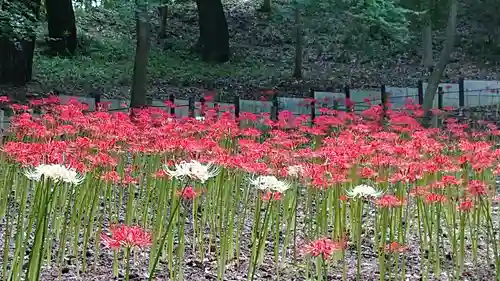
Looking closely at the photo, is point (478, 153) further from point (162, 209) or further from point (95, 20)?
point (95, 20)

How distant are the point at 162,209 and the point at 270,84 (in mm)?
16453

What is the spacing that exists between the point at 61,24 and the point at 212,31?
211 inches

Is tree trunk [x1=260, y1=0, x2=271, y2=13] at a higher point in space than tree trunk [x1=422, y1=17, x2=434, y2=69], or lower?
higher

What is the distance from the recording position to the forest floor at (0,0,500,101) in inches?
757

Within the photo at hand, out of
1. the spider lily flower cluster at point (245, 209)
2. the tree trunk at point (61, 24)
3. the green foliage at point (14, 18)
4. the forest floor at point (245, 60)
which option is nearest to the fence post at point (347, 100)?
the forest floor at point (245, 60)

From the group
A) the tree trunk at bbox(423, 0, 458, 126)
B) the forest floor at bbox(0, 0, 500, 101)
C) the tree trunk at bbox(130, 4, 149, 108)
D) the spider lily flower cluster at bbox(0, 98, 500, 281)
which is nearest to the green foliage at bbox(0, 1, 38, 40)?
the tree trunk at bbox(130, 4, 149, 108)

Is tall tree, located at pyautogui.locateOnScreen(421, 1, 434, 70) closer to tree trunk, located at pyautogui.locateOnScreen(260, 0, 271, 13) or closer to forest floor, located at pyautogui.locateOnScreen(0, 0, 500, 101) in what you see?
forest floor, located at pyautogui.locateOnScreen(0, 0, 500, 101)

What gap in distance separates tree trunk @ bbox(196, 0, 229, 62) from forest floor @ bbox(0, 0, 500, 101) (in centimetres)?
53

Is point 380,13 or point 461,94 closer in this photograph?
point 380,13

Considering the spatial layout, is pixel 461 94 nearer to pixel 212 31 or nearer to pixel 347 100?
pixel 347 100

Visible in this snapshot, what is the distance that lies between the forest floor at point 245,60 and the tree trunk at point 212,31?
0.53m

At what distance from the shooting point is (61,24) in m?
21.0

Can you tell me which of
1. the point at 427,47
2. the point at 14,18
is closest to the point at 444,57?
the point at 14,18

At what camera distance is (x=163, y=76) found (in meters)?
21.2
